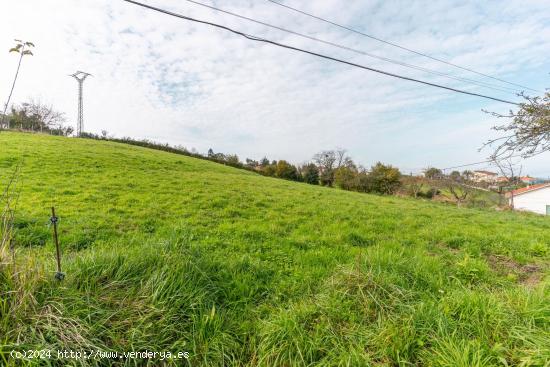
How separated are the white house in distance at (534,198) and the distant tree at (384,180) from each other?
18.3m

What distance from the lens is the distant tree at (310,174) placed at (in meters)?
41.8

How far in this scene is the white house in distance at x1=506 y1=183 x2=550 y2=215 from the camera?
35594 mm

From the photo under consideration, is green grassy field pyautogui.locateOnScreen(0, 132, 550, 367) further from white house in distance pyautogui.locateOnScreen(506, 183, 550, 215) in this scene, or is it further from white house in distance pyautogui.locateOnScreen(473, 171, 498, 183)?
white house in distance pyautogui.locateOnScreen(506, 183, 550, 215)

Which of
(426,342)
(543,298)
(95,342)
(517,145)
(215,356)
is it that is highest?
(517,145)

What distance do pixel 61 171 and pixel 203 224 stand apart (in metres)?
8.08

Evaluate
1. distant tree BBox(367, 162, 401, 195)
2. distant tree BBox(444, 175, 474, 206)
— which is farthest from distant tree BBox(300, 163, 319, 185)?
distant tree BBox(444, 175, 474, 206)

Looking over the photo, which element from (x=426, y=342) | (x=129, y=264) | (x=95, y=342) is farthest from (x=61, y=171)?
(x=426, y=342)

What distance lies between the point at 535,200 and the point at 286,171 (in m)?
39.9

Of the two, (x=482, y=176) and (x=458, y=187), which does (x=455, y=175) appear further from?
(x=482, y=176)

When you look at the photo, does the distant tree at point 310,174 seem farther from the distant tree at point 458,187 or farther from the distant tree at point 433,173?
the distant tree at point 458,187

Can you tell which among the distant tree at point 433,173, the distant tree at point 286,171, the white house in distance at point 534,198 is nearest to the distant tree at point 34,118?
the distant tree at point 286,171

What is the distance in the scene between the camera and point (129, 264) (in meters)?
2.63

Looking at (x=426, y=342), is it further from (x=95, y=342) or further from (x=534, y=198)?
(x=534, y=198)

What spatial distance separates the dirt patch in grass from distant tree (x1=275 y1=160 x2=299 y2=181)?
115ft
